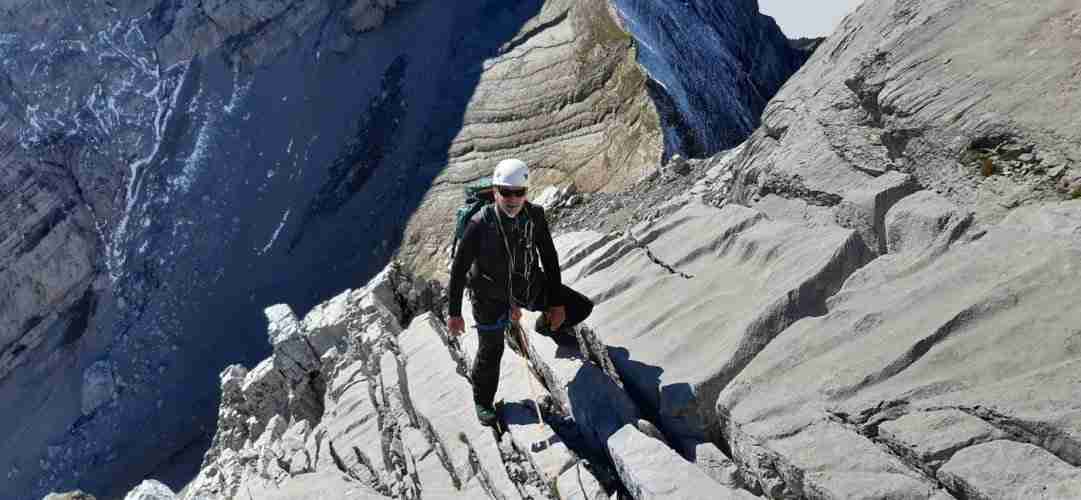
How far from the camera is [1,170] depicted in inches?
1131

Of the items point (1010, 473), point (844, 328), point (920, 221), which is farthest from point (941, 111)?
point (1010, 473)

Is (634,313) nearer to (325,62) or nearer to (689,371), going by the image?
(689,371)

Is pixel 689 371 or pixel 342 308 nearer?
pixel 689 371

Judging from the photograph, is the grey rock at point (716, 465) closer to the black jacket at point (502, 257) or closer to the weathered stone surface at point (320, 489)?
the black jacket at point (502, 257)

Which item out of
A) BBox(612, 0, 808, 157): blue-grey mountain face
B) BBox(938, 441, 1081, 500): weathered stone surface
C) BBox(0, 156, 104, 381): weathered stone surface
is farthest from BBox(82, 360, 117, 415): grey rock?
BBox(938, 441, 1081, 500): weathered stone surface

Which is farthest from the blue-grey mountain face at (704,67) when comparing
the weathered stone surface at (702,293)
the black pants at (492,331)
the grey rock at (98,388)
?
the grey rock at (98,388)

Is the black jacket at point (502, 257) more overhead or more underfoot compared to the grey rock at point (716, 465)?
more overhead

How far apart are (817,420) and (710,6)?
28.4m

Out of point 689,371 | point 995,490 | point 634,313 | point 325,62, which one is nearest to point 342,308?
point 634,313

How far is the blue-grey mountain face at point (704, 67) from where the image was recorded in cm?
2109

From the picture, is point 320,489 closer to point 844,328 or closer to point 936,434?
point 844,328

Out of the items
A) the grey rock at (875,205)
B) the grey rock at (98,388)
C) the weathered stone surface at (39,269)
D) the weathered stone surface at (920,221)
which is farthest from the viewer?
the weathered stone surface at (39,269)

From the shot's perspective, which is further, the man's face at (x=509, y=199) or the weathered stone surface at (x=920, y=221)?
the man's face at (x=509, y=199)

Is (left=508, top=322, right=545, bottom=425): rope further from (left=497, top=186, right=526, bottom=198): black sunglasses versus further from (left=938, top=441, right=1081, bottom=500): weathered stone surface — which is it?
(left=938, top=441, right=1081, bottom=500): weathered stone surface
